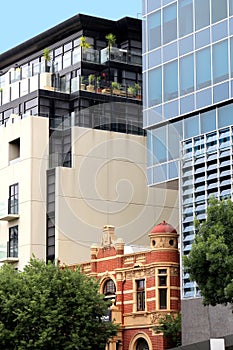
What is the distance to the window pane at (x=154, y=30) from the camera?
185 feet

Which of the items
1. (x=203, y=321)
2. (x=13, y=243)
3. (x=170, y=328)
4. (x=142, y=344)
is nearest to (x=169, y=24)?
(x=203, y=321)

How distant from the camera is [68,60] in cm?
7756

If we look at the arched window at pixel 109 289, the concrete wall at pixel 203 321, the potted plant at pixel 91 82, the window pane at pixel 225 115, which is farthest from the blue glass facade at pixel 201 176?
the potted plant at pixel 91 82

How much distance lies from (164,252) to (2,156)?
68.4 feet

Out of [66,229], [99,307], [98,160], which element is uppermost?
[98,160]

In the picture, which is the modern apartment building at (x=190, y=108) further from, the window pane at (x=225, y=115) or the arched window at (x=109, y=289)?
the arched window at (x=109, y=289)

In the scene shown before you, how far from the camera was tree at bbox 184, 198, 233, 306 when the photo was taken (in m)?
35.5

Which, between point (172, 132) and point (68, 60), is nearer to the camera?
point (172, 132)

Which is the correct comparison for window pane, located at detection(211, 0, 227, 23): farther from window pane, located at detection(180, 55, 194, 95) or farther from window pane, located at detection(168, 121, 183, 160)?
window pane, located at detection(168, 121, 183, 160)

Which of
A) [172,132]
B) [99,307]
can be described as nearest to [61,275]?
[99,307]

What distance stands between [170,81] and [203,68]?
9.40 ft

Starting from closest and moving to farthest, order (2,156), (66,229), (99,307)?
(99,307)
(66,229)
(2,156)

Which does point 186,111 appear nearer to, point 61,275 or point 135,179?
point 61,275

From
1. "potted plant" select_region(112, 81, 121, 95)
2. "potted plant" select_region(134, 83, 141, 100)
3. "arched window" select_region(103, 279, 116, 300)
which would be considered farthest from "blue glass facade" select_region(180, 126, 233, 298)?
"potted plant" select_region(134, 83, 141, 100)
